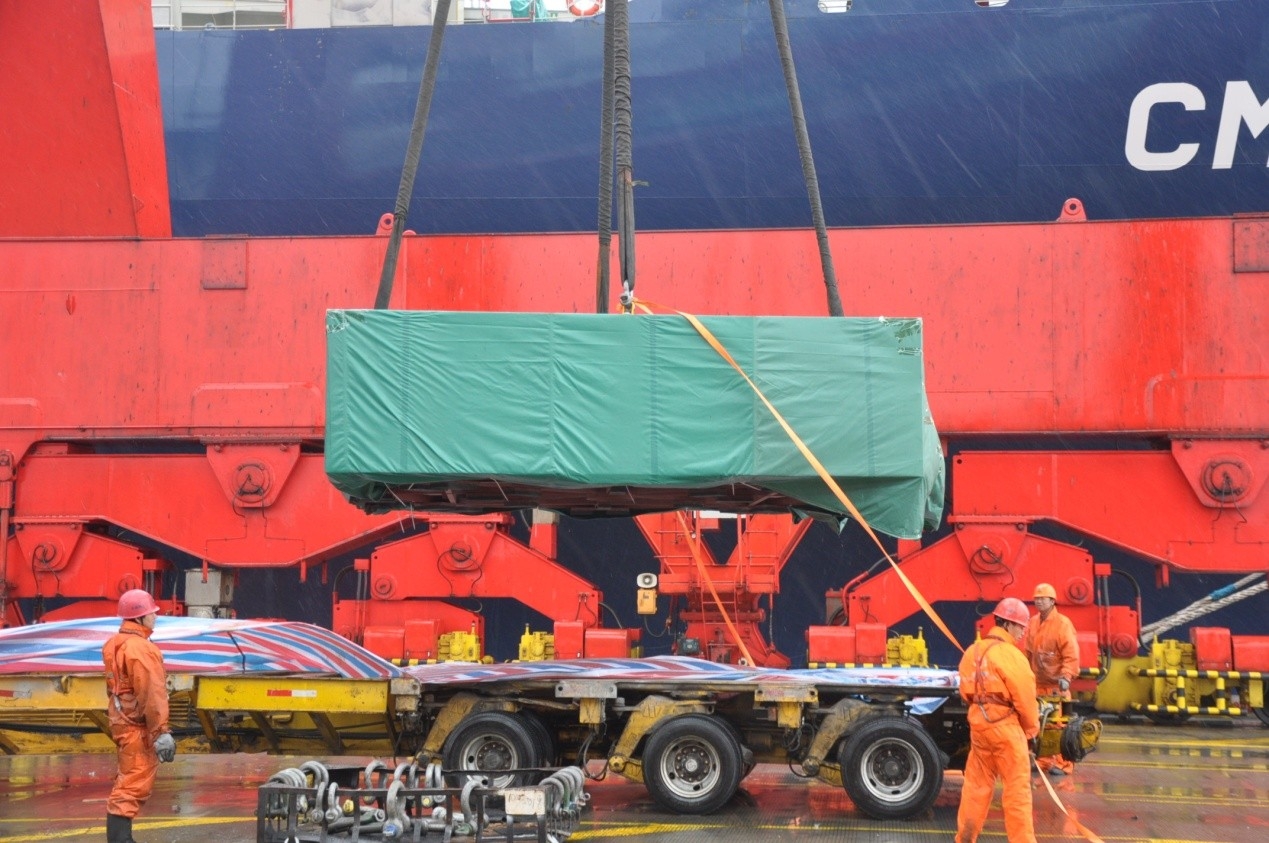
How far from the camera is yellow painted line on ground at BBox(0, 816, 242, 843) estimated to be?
7938 millimetres

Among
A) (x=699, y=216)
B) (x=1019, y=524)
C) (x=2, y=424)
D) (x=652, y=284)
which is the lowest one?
(x=1019, y=524)

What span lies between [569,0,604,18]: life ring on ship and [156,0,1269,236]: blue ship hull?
128 centimetres

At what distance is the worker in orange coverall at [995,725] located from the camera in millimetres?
7324

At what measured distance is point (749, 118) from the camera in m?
15.1

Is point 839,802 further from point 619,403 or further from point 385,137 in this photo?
point 385,137

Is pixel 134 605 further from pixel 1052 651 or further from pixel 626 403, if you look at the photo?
pixel 1052 651

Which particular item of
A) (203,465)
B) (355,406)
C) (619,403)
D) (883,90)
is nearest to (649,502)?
(619,403)

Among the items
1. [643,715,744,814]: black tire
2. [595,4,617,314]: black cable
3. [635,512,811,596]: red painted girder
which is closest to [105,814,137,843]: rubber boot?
[643,715,744,814]: black tire

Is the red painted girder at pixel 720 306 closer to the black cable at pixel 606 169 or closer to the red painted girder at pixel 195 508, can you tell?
the red painted girder at pixel 195 508

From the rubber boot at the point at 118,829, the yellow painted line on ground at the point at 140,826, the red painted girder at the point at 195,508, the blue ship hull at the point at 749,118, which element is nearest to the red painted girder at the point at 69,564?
the red painted girder at the point at 195,508

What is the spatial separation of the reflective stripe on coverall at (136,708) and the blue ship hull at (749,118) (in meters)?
8.77

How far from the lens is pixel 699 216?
605 inches

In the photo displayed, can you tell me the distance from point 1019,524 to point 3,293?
10273mm

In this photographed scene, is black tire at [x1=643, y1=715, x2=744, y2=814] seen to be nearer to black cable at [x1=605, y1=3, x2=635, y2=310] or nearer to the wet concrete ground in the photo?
the wet concrete ground
